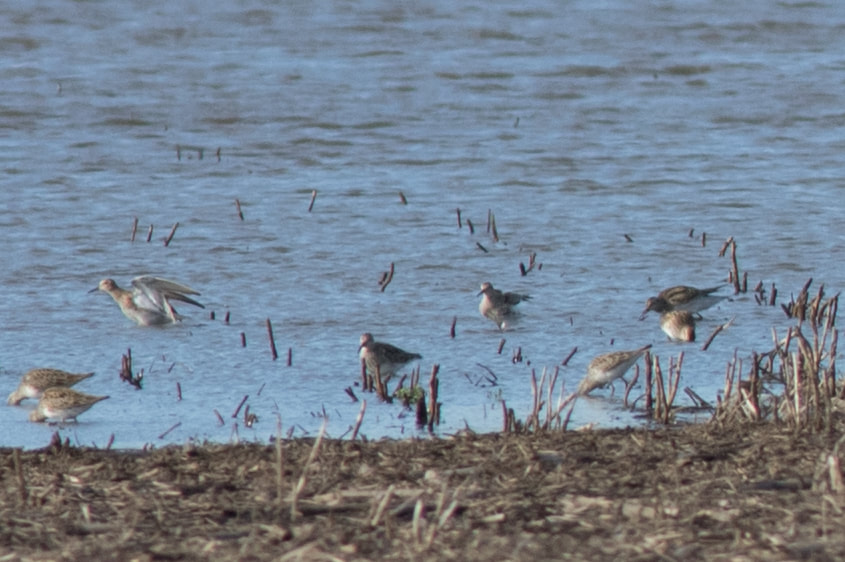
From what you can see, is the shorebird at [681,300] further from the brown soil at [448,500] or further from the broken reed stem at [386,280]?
the brown soil at [448,500]

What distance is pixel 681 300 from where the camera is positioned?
9445mm

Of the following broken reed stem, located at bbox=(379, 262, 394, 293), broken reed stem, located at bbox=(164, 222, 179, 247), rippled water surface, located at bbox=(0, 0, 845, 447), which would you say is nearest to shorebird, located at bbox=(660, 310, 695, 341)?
rippled water surface, located at bbox=(0, 0, 845, 447)

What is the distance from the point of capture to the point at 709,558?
13.2 ft

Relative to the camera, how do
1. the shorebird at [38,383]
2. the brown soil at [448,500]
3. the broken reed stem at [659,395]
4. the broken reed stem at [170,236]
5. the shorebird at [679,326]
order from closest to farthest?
the brown soil at [448,500] → the broken reed stem at [659,395] → the shorebird at [38,383] → the shorebird at [679,326] → the broken reed stem at [170,236]

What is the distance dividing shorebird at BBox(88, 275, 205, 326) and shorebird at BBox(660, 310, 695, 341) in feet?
9.17

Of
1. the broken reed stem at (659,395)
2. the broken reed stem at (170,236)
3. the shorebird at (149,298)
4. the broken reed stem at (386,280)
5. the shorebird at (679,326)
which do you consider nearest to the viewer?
the broken reed stem at (659,395)

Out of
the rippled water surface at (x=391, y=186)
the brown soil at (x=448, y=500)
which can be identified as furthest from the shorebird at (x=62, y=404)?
the brown soil at (x=448, y=500)

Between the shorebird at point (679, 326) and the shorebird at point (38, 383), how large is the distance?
127 inches

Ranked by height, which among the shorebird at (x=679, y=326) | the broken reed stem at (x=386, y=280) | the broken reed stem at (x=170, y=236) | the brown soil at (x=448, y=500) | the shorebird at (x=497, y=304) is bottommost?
the brown soil at (x=448, y=500)

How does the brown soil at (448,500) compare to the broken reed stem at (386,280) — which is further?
the broken reed stem at (386,280)

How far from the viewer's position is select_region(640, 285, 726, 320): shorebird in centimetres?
943

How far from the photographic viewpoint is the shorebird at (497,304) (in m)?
9.23

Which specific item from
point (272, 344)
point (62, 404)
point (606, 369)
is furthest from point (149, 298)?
point (606, 369)

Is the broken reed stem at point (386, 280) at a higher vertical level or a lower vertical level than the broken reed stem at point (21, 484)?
higher
